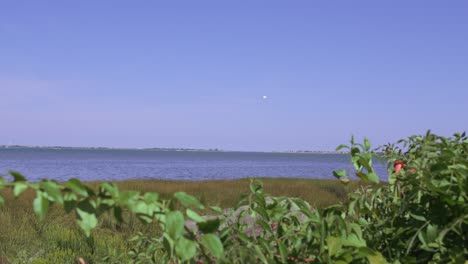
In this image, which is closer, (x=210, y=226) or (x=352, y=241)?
(x=210, y=226)

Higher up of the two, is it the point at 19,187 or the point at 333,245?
the point at 19,187

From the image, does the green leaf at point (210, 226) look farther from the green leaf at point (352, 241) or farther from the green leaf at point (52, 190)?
the green leaf at point (352, 241)

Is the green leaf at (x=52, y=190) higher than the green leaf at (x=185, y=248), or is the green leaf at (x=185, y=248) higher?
the green leaf at (x=52, y=190)

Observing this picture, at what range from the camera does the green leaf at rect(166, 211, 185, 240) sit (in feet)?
2.92

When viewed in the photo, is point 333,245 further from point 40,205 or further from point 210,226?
point 40,205

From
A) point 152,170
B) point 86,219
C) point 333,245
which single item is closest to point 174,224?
point 86,219

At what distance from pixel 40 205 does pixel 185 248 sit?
0.86ft

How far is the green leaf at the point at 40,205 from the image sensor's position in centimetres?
86

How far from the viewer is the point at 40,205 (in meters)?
0.88

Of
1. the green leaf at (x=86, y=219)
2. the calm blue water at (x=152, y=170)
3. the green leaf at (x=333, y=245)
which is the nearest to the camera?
the green leaf at (x=86, y=219)

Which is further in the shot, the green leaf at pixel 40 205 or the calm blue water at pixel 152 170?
the calm blue water at pixel 152 170

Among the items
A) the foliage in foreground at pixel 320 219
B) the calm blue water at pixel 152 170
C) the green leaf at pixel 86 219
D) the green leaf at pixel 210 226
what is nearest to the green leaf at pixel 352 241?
the foliage in foreground at pixel 320 219

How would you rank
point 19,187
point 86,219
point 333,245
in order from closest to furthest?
point 19,187
point 86,219
point 333,245

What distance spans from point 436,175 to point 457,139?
53cm
